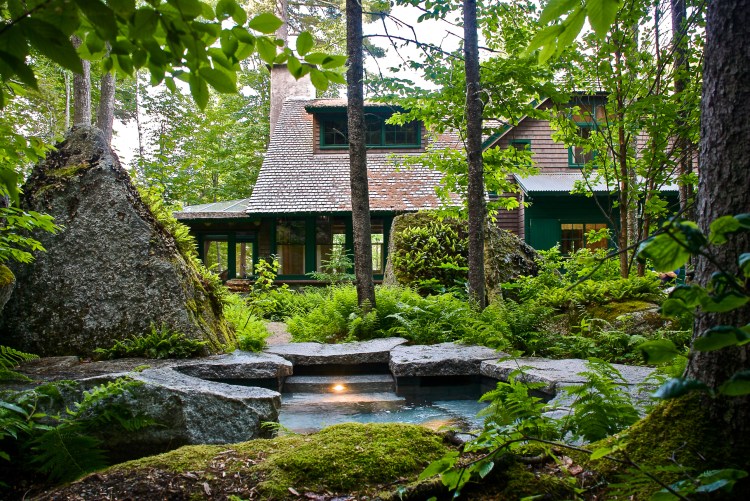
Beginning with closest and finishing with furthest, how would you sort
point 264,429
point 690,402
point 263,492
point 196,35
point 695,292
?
point 695,292 → point 196,35 → point 690,402 → point 263,492 → point 264,429

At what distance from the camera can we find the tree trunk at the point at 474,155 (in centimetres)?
800

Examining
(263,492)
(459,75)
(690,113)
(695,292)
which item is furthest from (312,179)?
(695,292)

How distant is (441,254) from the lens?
11.4m

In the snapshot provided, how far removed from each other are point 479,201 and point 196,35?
728cm

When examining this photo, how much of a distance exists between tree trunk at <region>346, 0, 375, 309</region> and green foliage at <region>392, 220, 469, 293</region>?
8.69 ft

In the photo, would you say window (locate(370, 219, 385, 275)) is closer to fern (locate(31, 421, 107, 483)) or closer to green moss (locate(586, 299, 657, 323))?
green moss (locate(586, 299, 657, 323))

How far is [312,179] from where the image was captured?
1905cm

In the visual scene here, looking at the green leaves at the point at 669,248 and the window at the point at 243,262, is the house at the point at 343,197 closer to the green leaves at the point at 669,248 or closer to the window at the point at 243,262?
the window at the point at 243,262

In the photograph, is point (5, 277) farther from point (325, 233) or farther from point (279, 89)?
point (279, 89)

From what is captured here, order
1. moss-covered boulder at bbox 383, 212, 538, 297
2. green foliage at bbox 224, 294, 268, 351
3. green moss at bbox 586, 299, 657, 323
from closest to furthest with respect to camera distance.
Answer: green foliage at bbox 224, 294, 268, 351
green moss at bbox 586, 299, 657, 323
moss-covered boulder at bbox 383, 212, 538, 297

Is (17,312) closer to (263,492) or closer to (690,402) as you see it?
(263,492)

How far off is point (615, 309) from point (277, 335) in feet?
17.3

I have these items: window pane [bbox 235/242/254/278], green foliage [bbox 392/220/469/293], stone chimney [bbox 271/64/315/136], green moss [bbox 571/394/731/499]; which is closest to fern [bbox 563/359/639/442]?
green moss [bbox 571/394/731/499]

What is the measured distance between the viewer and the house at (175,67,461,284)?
59.2 ft
